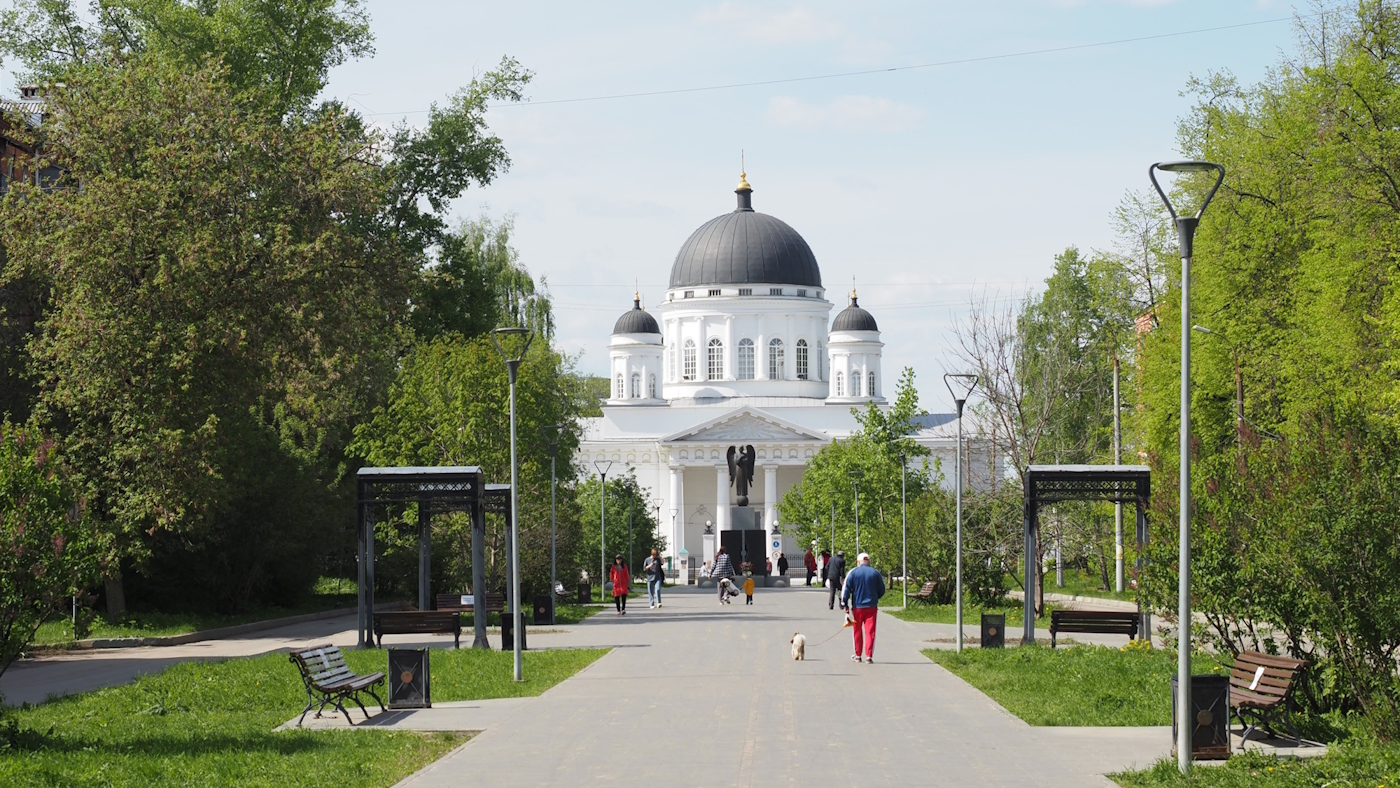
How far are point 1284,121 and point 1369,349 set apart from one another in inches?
282

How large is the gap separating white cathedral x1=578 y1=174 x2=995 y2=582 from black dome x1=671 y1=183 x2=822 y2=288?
10 centimetres

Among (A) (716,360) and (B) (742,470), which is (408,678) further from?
(A) (716,360)

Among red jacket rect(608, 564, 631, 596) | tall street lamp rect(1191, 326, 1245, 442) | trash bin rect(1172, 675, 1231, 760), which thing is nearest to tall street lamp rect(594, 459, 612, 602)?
red jacket rect(608, 564, 631, 596)

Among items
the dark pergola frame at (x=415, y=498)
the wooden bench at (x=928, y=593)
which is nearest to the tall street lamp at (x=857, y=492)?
the wooden bench at (x=928, y=593)

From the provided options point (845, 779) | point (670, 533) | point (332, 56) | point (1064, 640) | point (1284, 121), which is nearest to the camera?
point (845, 779)

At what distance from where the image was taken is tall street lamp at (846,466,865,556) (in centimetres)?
5724

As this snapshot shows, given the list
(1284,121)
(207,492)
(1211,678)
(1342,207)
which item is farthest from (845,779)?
(1284,121)

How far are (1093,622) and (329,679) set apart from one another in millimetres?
13593

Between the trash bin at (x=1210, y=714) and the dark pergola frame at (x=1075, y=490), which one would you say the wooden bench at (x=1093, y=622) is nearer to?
the dark pergola frame at (x=1075, y=490)

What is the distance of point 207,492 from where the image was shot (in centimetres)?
3134

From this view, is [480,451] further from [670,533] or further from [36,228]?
[670,533]

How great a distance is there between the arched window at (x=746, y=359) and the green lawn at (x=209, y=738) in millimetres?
94421

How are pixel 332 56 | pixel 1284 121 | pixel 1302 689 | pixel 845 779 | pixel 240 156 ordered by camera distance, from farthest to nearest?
1. pixel 332 56
2. pixel 1284 121
3. pixel 240 156
4. pixel 1302 689
5. pixel 845 779

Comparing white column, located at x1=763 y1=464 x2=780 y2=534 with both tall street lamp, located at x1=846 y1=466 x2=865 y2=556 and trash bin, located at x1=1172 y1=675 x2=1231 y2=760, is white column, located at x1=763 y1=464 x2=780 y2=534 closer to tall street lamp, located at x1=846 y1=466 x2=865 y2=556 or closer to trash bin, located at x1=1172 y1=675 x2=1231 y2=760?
tall street lamp, located at x1=846 y1=466 x2=865 y2=556
